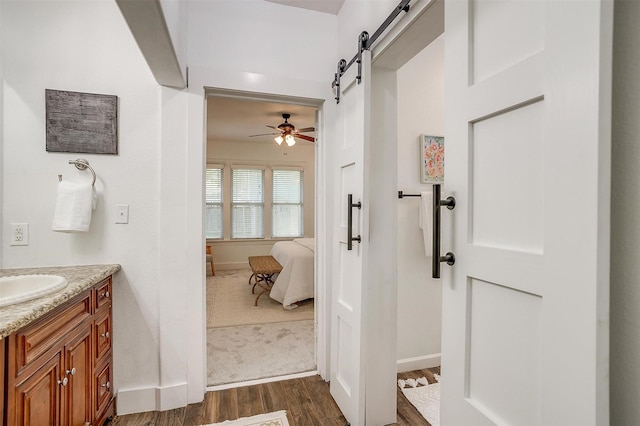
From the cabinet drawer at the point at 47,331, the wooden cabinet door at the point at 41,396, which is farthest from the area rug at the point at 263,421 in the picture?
the cabinet drawer at the point at 47,331

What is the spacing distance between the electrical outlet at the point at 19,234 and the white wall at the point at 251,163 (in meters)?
4.54

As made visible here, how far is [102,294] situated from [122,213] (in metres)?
0.50

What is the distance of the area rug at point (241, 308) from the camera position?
3.54 meters

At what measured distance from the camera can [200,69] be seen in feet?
6.61

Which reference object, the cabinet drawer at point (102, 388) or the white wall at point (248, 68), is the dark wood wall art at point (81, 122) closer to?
the white wall at point (248, 68)

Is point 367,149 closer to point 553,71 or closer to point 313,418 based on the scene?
point 553,71

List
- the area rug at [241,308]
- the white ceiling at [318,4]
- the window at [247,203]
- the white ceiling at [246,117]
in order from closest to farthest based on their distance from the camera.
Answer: the white ceiling at [318,4] → the area rug at [241,308] → the white ceiling at [246,117] → the window at [247,203]

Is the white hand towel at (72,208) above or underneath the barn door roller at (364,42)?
underneath

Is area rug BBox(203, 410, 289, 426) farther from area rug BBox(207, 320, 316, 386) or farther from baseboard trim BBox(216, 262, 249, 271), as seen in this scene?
baseboard trim BBox(216, 262, 249, 271)

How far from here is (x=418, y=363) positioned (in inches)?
95.9

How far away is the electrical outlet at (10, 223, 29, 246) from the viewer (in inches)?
70.0

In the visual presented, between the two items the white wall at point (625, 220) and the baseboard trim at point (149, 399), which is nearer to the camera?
the white wall at point (625, 220)

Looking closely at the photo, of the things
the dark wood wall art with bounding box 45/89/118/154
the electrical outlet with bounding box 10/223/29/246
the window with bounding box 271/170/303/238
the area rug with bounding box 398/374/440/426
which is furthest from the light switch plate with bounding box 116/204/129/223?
the window with bounding box 271/170/303/238

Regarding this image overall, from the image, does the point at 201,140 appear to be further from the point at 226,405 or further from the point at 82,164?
the point at 226,405
